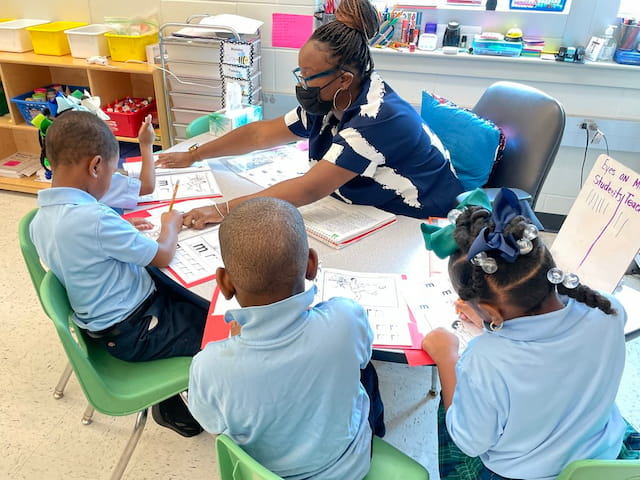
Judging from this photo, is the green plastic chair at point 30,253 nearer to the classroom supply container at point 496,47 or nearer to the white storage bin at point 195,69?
the white storage bin at point 195,69

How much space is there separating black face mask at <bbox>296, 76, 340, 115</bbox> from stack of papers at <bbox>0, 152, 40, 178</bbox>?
7.63ft

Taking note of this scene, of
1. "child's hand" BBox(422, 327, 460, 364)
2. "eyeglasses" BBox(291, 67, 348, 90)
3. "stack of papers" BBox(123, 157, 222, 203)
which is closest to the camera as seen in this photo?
"child's hand" BBox(422, 327, 460, 364)

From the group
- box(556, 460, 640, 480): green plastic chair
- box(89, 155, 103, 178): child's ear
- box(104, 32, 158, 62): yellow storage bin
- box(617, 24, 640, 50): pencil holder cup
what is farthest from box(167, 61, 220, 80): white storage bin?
box(556, 460, 640, 480): green plastic chair

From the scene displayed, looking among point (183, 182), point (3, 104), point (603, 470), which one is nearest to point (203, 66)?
point (183, 182)

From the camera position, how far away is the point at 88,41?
2.76m

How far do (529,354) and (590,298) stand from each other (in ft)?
0.45

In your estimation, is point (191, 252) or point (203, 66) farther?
point (203, 66)

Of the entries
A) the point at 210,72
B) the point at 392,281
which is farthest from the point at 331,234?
the point at 210,72

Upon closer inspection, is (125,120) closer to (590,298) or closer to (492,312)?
(492,312)

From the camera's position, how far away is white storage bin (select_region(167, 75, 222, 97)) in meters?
2.62

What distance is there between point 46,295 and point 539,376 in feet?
3.28

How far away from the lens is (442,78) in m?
2.73

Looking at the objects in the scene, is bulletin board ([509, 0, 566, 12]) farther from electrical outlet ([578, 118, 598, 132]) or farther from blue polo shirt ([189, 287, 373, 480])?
blue polo shirt ([189, 287, 373, 480])

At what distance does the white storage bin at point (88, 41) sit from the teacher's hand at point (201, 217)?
183 centimetres
